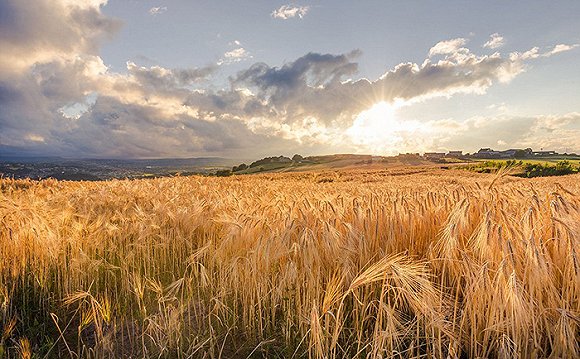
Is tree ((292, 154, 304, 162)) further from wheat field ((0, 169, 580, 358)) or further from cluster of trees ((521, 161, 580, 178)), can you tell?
wheat field ((0, 169, 580, 358))

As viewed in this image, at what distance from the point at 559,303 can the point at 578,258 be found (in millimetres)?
350

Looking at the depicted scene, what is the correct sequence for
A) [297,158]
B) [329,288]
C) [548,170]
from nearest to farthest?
[329,288], [548,170], [297,158]

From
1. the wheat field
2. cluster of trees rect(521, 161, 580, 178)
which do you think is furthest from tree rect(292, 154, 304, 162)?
the wheat field

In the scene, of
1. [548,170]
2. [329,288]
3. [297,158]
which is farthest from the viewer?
[297,158]

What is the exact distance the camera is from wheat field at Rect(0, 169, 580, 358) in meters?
2.29

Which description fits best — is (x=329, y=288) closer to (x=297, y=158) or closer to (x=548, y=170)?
(x=548, y=170)

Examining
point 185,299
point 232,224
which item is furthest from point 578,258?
point 185,299

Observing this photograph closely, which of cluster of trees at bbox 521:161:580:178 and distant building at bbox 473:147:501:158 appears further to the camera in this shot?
distant building at bbox 473:147:501:158

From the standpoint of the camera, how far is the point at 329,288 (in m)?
2.59

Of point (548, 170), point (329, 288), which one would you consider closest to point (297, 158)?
point (548, 170)

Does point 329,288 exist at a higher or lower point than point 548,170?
higher

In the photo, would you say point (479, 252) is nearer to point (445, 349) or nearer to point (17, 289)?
point (445, 349)

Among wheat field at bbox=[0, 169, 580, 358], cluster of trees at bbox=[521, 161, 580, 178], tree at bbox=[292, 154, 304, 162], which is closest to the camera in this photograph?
wheat field at bbox=[0, 169, 580, 358]

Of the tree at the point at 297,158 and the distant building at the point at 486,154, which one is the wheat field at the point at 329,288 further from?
the distant building at the point at 486,154
